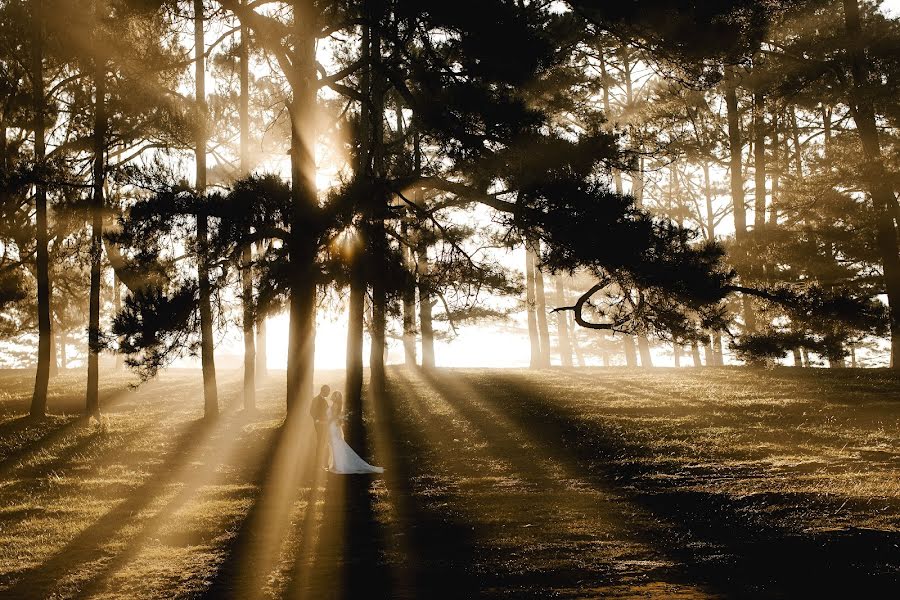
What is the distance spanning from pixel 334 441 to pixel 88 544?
15.9 ft

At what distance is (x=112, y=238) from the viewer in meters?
11.7

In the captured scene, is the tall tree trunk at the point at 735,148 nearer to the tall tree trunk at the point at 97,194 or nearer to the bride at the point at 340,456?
the bride at the point at 340,456

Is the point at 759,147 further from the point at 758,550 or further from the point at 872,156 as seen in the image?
the point at 758,550

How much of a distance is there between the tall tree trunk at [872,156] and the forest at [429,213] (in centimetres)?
7

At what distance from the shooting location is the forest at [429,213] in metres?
10.2

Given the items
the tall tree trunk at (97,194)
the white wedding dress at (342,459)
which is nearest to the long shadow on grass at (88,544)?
the white wedding dress at (342,459)

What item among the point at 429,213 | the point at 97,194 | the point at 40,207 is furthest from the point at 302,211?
the point at 40,207

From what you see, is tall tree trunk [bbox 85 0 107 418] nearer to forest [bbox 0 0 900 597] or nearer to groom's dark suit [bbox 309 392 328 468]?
forest [bbox 0 0 900 597]

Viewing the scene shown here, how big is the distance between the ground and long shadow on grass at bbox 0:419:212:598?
0.14 feet

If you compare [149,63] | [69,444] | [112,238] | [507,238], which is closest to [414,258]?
[507,238]

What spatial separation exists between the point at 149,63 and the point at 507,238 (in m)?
7.76

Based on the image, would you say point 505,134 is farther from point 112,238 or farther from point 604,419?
point 604,419

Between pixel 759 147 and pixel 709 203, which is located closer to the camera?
pixel 759 147

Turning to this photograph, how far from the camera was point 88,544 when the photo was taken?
8148mm
